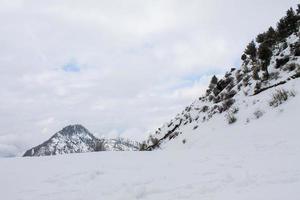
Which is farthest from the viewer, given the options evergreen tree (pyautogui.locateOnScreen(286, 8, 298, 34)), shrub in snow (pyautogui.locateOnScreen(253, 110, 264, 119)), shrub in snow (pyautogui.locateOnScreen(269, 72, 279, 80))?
evergreen tree (pyautogui.locateOnScreen(286, 8, 298, 34))

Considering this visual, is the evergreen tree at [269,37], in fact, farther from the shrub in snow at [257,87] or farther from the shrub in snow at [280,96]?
the shrub in snow at [280,96]

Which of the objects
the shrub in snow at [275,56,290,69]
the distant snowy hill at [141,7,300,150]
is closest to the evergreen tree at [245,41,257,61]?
the distant snowy hill at [141,7,300,150]

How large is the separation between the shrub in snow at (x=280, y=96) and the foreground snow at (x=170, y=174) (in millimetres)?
2367

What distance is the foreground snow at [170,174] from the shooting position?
17.9ft

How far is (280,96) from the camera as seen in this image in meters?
12.9

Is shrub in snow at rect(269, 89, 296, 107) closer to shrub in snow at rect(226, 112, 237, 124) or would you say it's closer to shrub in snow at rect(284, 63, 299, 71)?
shrub in snow at rect(226, 112, 237, 124)

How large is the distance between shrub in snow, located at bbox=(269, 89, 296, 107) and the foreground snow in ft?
7.77

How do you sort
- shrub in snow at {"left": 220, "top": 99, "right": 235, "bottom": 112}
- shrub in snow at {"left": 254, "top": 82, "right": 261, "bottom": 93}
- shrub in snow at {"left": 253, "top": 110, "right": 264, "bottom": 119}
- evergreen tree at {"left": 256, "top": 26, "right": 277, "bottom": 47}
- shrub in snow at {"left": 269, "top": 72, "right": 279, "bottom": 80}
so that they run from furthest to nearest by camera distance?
evergreen tree at {"left": 256, "top": 26, "right": 277, "bottom": 47} < shrub in snow at {"left": 220, "top": 99, "right": 235, "bottom": 112} < shrub in snow at {"left": 254, "top": 82, "right": 261, "bottom": 93} < shrub in snow at {"left": 269, "top": 72, "right": 279, "bottom": 80} < shrub in snow at {"left": 253, "top": 110, "right": 264, "bottom": 119}

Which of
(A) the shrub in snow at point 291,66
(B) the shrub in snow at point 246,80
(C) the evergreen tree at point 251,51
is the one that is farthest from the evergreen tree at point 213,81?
(A) the shrub in snow at point 291,66

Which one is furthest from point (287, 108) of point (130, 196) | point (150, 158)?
point (130, 196)

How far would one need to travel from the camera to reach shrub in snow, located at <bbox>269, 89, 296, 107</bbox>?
1277 centimetres

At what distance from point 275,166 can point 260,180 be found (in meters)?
0.99

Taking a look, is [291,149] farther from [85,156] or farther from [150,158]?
[85,156]

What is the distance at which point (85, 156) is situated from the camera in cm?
938
